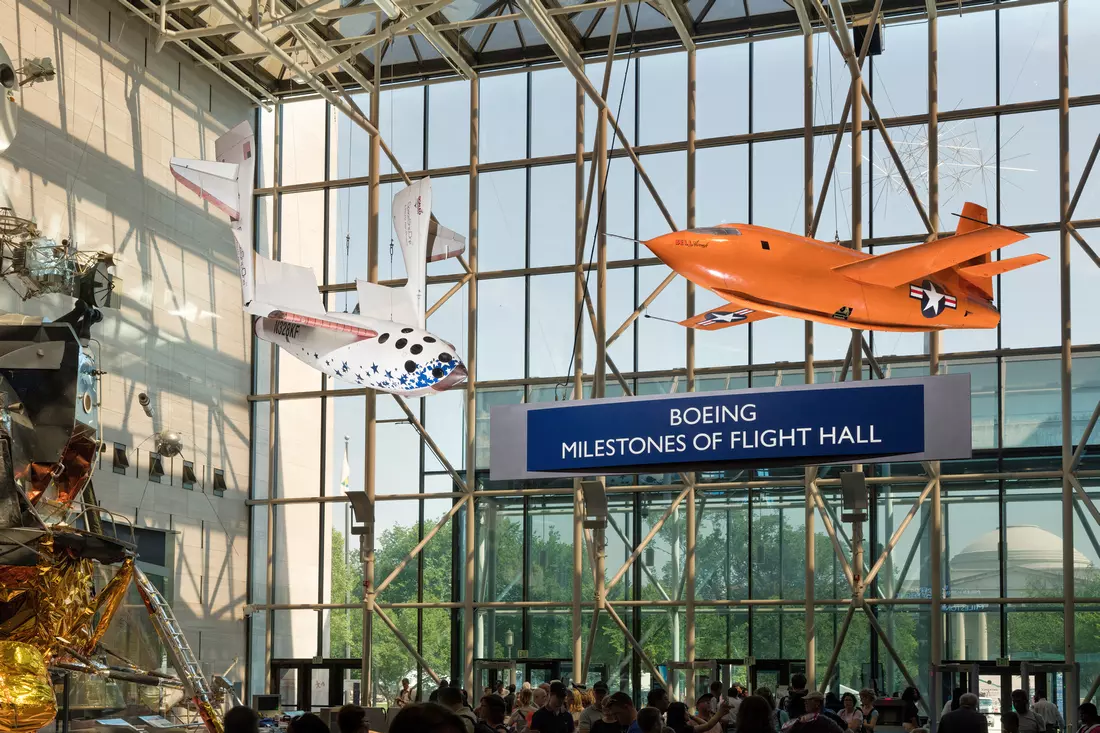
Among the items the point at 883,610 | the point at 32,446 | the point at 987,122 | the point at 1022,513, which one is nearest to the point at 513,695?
the point at 883,610

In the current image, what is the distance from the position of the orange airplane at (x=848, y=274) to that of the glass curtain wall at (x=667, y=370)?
7973 mm

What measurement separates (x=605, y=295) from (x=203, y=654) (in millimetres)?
10511

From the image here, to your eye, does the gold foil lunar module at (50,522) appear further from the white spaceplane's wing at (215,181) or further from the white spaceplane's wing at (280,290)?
the white spaceplane's wing at (215,181)

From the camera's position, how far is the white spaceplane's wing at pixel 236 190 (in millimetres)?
14562

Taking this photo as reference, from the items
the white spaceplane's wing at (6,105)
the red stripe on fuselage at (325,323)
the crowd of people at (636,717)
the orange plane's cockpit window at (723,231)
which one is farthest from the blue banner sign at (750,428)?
the white spaceplane's wing at (6,105)

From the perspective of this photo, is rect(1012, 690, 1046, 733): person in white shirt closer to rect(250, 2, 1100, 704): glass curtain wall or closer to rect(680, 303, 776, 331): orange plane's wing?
rect(680, 303, 776, 331): orange plane's wing

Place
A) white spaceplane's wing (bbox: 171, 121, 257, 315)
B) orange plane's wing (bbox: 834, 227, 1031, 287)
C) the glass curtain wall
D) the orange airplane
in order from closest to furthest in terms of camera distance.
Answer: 1. orange plane's wing (bbox: 834, 227, 1031, 287)
2. the orange airplane
3. white spaceplane's wing (bbox: 171, 121, 257, 315)
4. the glass curtain wall

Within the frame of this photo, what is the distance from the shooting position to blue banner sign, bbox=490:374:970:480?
10.9 meters

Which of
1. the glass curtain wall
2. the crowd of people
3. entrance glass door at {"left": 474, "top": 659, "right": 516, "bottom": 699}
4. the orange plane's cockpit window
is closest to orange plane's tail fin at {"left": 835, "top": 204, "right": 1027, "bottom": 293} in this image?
the orange plane's cockpit window

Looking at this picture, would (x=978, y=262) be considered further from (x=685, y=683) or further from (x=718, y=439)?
(x=685, y=683)

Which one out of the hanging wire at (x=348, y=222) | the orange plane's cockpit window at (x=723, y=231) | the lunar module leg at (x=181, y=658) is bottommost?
the lunar module leg at (x=181, y=658)

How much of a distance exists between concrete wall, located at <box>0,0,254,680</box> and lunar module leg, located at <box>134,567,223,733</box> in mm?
7917

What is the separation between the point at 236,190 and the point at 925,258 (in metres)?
7.50

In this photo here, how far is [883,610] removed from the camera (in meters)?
22.4
